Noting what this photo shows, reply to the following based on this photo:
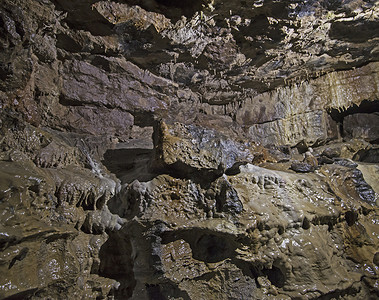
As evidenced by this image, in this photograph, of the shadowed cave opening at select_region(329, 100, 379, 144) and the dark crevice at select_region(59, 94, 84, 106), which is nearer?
the dark crevice at select_region(59, 94, 84, 106)

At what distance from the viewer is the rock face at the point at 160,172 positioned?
3.49 meters

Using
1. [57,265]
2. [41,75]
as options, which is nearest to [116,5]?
[41,75]

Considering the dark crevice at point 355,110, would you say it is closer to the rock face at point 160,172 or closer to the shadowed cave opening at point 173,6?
the rock face at point 160,172

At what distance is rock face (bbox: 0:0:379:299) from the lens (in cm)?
349

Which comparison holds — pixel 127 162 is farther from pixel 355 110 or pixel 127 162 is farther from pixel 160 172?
pixel 355 110

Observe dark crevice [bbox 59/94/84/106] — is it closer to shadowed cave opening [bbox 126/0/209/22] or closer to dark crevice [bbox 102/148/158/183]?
dark crevice [bbox 102/148/158/183]

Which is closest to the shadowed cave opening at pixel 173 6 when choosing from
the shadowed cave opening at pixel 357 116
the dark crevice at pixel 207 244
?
the dark crevice at pixel 207 244

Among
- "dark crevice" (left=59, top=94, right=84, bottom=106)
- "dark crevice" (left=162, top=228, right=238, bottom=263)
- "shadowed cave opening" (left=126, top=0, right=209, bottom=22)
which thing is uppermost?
"shadowed cave opening" (left=126, top=0, right=209, bottom=22)

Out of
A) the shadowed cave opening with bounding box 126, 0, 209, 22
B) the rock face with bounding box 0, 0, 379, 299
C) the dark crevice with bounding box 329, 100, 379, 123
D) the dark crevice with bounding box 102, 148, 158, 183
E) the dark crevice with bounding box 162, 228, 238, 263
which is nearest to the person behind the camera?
the rock face with bounding box 0, 0, 379, 299

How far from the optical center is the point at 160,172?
3916 mm

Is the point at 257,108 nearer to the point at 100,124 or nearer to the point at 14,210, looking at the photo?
the point at 100,124

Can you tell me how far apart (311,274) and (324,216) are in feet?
3.00

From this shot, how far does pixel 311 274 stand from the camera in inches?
147

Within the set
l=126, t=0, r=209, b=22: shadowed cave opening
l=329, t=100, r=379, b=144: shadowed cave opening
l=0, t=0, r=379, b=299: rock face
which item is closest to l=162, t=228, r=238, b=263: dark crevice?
l=0, t=0, r=379, b=299: rock face
